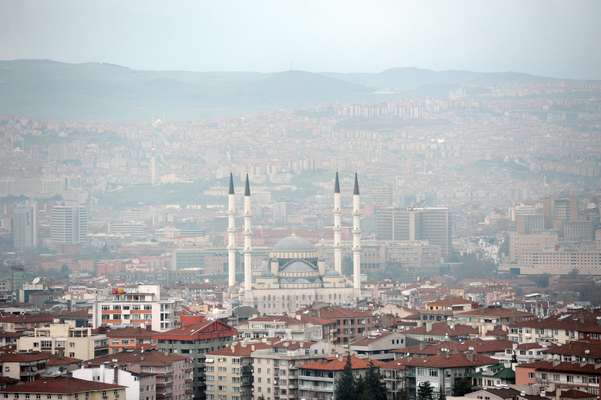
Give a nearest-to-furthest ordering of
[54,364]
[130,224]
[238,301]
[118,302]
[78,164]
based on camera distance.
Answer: [54,364] → [118,302] → [238,301] → [130,224] → [78,164]

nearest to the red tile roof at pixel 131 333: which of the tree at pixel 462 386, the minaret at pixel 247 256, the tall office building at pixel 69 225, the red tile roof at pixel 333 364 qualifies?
the red tile roof at pixel 333 364

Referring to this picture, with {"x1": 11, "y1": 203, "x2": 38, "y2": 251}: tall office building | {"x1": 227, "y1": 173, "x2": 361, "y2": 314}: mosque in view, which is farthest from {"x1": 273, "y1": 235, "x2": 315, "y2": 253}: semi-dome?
{"x1": 11, "y1": 203, "x2": 38, "y2": 251}: tall office building

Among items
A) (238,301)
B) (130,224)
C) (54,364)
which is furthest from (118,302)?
(130,224)

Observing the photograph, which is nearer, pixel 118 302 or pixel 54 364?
pixel 54 364

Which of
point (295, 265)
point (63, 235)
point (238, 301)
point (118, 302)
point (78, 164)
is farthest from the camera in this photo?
point (78, 164)

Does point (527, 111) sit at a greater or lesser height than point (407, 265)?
greater

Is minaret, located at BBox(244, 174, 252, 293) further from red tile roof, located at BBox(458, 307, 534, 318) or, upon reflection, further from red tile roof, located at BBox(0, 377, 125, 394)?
red tile roof, located at BBox(0, 377, 125, 394)

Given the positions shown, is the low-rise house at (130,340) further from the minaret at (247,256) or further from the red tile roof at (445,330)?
the minaret at (247,256)

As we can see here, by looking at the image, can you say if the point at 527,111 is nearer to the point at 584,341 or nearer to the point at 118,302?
the point at 118,302
